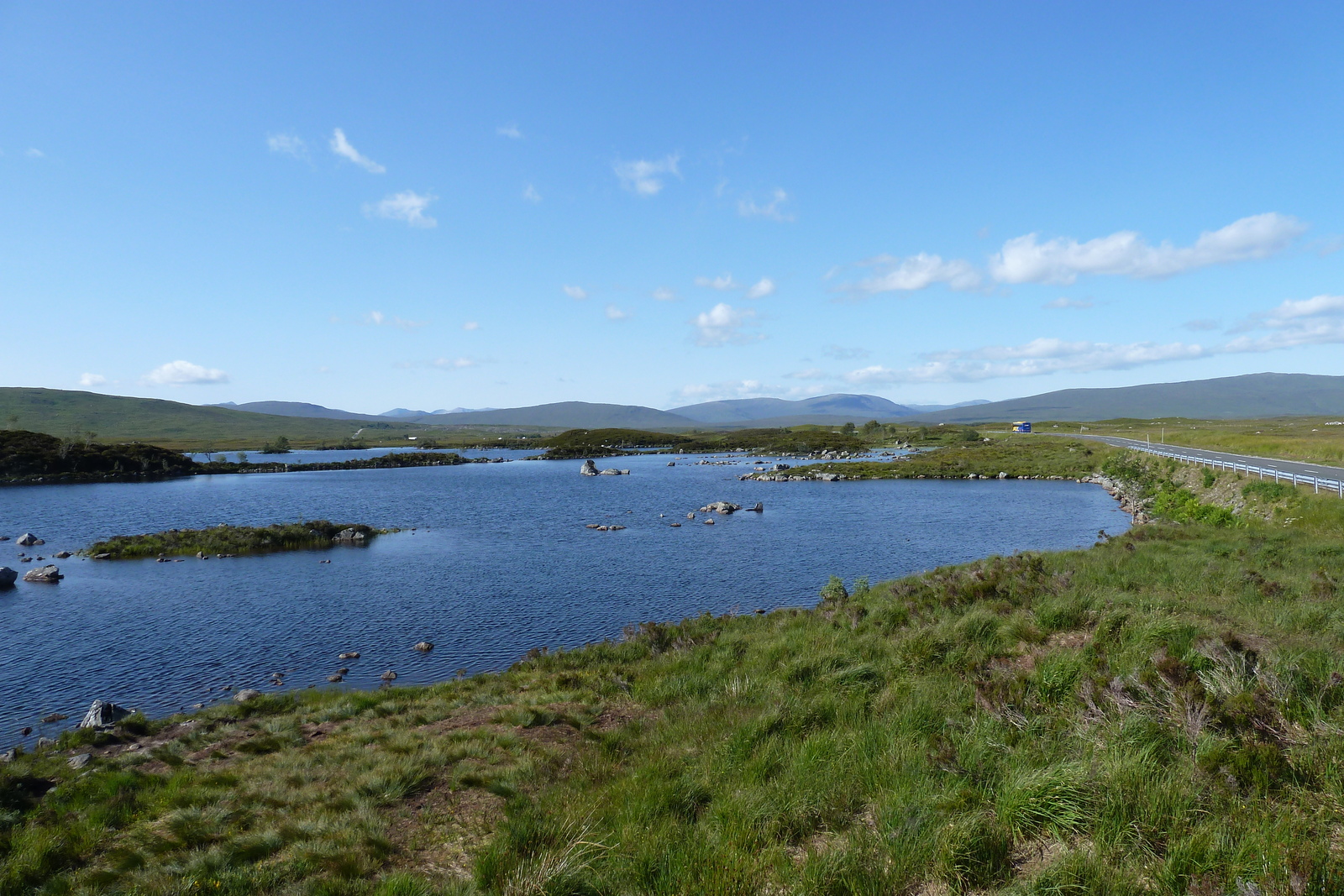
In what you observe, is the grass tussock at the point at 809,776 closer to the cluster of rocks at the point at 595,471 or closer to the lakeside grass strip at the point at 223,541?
the lakeside grass strip at the point at 223,541

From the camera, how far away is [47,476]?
87.8 metres

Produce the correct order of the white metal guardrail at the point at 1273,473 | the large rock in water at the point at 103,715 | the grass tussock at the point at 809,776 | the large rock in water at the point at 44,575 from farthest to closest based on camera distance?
the large rock in water at the point at 44,575
the white metal guardrail at the point at 1273,473
the large rock in water at the point at 103,715
the grass tussock at the point at 809,776

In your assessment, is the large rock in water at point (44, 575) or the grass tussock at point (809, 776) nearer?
the grass tussock at point (809, 776)

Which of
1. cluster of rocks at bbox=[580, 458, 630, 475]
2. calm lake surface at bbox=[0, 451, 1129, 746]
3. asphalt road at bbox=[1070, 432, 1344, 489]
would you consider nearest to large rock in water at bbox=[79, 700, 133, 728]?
calm lake surface at bbox=[0, 451, 1129, 746]

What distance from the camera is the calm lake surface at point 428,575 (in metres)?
21.2

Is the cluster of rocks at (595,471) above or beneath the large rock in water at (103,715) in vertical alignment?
above

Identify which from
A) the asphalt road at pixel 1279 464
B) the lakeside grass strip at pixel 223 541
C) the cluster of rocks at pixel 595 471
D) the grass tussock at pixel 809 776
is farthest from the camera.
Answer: the cluster of rocks at pixel 595 471

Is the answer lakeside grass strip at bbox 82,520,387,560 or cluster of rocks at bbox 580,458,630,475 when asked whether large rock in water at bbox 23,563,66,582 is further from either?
cluster of rocks at bbox 580,458,630,475

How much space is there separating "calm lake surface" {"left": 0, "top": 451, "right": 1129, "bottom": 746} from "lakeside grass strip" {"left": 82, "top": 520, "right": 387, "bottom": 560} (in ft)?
6.13

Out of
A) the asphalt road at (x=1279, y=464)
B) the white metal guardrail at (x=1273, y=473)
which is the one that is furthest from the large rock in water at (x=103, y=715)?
the asphalt road at (x=1279, y=464)

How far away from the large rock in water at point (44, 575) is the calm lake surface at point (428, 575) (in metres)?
0.67

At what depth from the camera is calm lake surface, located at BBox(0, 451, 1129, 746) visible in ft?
69.5

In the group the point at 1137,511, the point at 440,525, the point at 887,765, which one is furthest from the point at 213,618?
the point at 1137,511

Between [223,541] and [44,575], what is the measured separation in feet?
30.2
